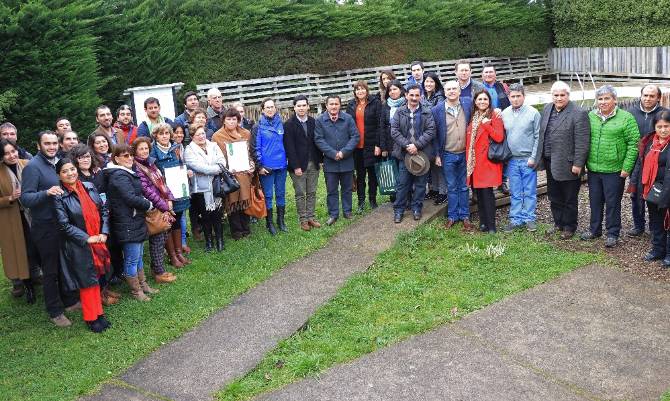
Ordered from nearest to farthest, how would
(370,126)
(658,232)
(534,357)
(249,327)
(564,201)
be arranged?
(534,357)
(249,327)
(658,232)
(564,201)
(370,126)

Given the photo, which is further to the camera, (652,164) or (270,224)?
(270,224)

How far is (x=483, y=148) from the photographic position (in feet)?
29.3

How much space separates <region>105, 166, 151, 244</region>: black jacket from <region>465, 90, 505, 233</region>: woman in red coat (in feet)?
13.4

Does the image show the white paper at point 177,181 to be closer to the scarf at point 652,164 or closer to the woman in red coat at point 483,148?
the woman in red coat at point 483,148

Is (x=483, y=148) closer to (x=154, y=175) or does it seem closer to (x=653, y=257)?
(x=653, y=257)

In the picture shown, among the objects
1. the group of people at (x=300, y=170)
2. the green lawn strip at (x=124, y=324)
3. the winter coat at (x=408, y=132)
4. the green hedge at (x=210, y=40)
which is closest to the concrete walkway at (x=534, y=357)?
the group of people at (x=300, y=170)

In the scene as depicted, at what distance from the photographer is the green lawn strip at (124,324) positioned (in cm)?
634

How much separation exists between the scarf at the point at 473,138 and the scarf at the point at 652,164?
204cm

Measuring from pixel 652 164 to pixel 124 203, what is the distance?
581cm

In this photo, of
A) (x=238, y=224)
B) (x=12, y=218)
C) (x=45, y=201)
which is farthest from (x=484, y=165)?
(x=12, y=218)

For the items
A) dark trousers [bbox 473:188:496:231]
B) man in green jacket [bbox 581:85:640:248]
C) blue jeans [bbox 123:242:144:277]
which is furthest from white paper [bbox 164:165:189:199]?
man in green jacket [bbox 581:85:640:248]

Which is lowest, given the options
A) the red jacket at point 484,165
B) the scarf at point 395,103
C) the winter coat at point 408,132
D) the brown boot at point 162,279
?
the brown boot at point 162,279

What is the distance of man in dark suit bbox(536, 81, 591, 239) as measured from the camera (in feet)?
27.3

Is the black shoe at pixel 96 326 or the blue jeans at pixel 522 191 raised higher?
the blue jeans at pixel 522 191
